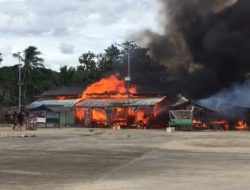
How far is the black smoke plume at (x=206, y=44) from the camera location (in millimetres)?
56031

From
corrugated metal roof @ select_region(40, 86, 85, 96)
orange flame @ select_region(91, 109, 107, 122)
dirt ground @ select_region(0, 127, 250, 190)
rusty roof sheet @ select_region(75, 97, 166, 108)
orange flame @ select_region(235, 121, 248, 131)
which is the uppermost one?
corrugated metal roof @ select_region(40, 86, 85, 96)

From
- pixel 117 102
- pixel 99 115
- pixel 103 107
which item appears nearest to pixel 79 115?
pixel 99 115

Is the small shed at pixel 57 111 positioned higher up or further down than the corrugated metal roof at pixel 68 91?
further down

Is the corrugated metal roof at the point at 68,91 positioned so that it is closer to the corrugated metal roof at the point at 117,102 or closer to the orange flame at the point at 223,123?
the corrugated metal roof at the point at 117,102

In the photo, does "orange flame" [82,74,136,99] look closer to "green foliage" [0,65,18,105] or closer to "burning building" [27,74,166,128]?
"burning building" [27,74,166,128]

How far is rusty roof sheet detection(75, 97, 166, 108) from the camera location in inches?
2389

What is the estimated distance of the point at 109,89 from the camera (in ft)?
229

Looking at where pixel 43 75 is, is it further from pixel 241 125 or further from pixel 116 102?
pixel 241 125

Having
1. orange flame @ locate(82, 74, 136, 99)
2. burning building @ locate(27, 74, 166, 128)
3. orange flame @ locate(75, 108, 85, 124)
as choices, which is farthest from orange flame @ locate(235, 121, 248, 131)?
orange flame @ locate(75, 108, 85, 124)

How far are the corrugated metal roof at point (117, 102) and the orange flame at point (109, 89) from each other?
1888 millimetres

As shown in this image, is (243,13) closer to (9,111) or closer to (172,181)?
(9,111)

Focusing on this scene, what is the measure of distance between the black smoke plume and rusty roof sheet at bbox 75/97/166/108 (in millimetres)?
3329

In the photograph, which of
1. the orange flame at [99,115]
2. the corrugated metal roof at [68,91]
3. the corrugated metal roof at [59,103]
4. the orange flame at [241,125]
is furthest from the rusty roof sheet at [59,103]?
the orange flame at [241,125]

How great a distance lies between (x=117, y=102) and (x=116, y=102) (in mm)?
125
